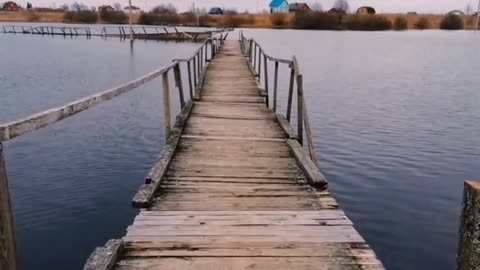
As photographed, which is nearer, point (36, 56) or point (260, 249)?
point (260, 249)

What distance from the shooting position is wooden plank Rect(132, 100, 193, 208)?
450cm

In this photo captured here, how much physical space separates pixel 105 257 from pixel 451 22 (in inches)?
3967

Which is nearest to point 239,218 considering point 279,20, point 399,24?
point 279,20

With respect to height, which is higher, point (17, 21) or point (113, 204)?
point (17, 21)

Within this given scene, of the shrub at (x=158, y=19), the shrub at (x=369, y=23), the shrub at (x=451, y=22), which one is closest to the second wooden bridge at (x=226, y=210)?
the shrub at (x=369, y=23)

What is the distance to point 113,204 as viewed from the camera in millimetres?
8445

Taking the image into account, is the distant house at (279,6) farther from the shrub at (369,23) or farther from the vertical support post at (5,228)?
the vertical support post at (5,228)

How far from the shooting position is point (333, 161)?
10.6m

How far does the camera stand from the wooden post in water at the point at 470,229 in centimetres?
179

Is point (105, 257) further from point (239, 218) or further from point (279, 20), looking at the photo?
Result: point (279, 20)

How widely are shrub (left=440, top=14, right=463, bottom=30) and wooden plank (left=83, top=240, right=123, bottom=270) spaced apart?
99654 mm

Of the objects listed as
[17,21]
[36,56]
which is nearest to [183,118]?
[36,56]

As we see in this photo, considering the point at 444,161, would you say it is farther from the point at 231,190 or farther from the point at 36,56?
the point at 36,56

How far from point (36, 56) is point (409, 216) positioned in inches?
1362
